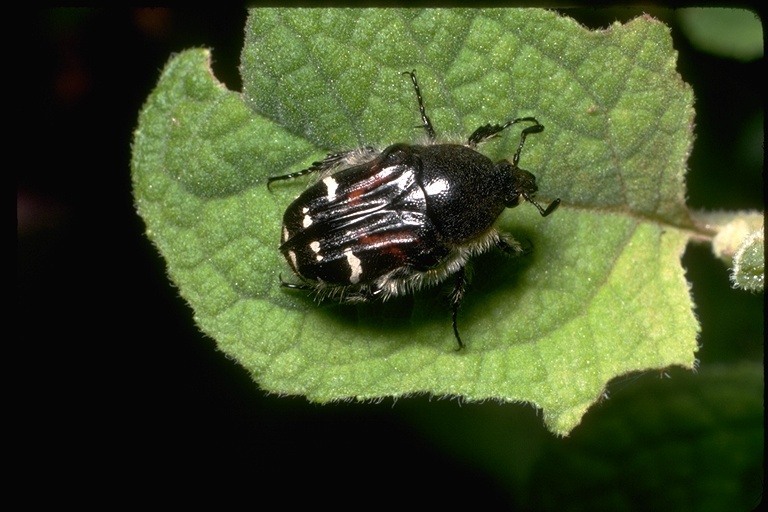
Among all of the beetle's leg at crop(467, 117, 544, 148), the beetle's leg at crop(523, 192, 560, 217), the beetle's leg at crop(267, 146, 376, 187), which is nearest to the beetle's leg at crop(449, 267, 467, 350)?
the beetle's leg at crop(523, 192, 560, 217)

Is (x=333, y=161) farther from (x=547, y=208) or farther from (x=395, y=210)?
(x=547, y=208)

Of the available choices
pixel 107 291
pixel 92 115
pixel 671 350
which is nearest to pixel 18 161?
pixel 92 115

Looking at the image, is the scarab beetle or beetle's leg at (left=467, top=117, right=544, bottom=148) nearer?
the scarab beetle

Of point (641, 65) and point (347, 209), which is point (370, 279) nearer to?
point (347, 209)

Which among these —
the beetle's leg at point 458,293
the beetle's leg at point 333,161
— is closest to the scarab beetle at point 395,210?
the beetle's leg at point 333,161

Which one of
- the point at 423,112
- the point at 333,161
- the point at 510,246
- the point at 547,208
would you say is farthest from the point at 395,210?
the point at 547,208

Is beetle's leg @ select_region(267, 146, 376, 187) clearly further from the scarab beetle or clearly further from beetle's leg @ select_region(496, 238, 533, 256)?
beetle's leg @ select_region(496, 238, 533, 256)
